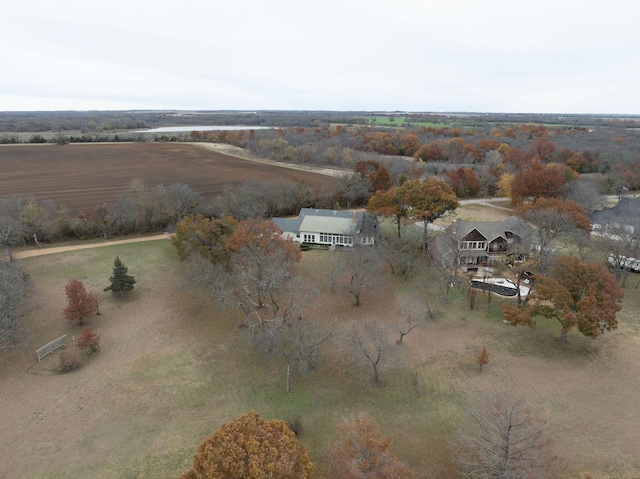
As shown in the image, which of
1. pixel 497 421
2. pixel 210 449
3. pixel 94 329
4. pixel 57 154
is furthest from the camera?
pixel 57 154

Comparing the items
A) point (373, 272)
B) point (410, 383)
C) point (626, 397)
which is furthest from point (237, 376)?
point (626, 397)

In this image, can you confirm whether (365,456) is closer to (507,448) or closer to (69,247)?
(507,448)

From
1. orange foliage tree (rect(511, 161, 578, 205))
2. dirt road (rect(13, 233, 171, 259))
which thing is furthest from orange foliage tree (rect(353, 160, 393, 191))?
dirt road (rect(13, 233, 171, 259))

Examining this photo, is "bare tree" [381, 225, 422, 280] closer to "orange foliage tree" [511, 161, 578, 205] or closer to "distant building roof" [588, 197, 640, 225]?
"orange foliage tree" [511, 161, 578, 205]

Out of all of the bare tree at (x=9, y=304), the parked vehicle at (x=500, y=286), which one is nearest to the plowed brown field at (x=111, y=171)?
the bare tree at (x=9, y=304)

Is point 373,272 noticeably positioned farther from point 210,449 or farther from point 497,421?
point 210,449
